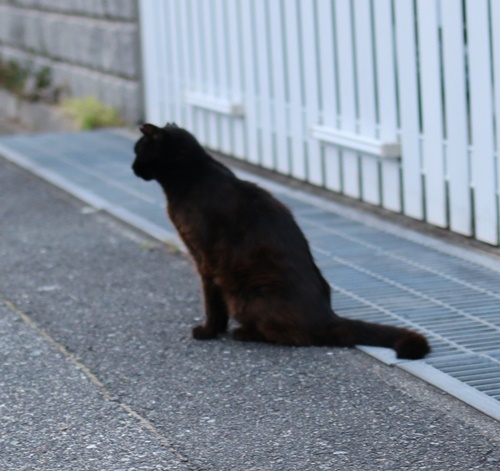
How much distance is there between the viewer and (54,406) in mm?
4348

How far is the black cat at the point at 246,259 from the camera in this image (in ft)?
15.9

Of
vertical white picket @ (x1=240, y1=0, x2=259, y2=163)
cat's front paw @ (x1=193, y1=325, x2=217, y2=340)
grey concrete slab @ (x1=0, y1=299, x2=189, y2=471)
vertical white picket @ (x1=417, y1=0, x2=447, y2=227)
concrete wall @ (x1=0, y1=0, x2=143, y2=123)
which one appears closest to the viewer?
grey concrete slab @ (x1=0, y1=299, x2=189, y2=471)

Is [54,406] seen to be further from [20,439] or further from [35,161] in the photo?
[35,161]

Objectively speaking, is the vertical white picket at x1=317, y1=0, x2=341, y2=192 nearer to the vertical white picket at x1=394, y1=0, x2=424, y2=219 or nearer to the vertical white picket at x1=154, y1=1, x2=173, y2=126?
the vertical white picket at x1=394, y1=0, x2=424, y2=219

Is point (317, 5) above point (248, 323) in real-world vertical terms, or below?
above

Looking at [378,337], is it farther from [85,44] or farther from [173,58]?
[85,44]

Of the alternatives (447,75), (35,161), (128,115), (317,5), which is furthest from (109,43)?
(447,75)

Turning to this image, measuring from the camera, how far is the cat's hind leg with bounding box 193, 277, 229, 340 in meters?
5.10

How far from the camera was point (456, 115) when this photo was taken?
652 centimetres

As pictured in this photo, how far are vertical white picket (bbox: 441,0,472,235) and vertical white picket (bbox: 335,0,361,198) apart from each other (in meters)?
1.08

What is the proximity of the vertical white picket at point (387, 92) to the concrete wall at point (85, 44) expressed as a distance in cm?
414

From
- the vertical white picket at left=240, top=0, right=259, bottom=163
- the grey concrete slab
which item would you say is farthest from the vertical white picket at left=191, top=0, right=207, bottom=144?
the grey concrete slab

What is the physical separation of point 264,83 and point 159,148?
11.9 feet

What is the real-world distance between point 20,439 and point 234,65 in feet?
18.2
